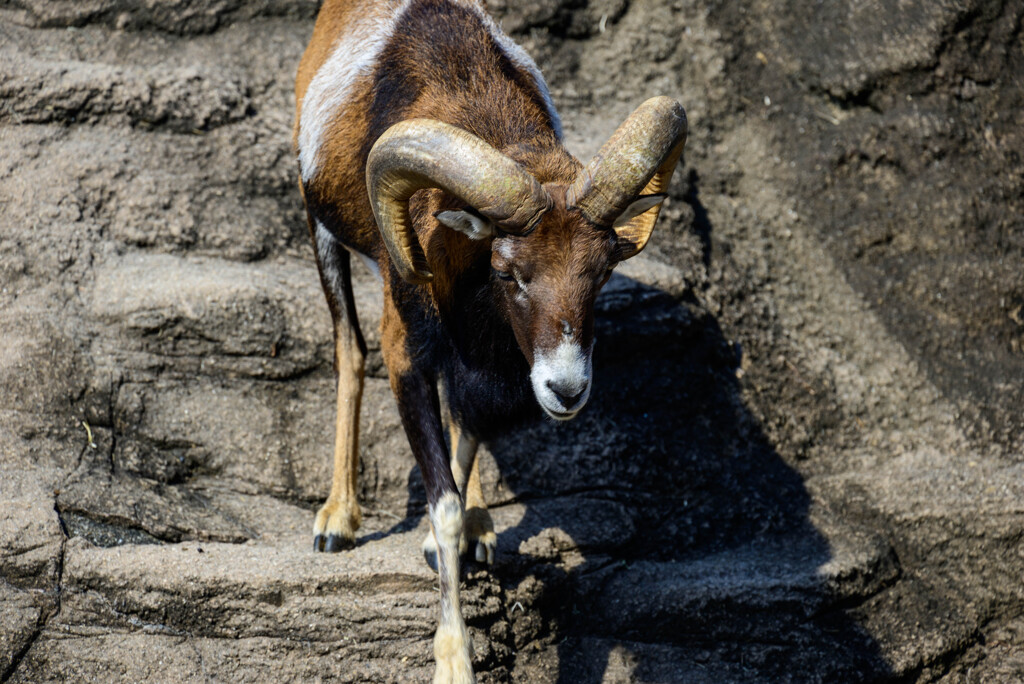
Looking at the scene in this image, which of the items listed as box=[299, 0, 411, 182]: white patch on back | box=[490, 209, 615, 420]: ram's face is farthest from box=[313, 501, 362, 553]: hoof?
box=[299, 0, 411, 182]: white patch on back

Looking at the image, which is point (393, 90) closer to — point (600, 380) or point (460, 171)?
point (460, 171)

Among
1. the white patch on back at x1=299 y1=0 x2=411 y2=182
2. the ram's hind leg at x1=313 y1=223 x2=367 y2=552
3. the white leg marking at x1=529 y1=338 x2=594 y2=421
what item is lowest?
the ram's hind leg at x1=313 y1=223 x2=367 y2=552

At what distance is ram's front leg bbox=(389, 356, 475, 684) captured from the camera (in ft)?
15.2

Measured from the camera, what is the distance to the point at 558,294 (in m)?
4.21

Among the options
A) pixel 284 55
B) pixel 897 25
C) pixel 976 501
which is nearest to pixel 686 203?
pixel 897 25

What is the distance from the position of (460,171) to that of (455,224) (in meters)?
0.32

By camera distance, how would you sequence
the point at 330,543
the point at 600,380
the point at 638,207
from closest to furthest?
the point at 638,207 < the point at 330,543 < the point at 600,380

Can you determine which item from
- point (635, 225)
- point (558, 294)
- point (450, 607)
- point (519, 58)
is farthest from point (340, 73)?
point (450, 607)

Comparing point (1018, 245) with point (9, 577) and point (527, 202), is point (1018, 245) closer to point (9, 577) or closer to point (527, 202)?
point (527, 202)

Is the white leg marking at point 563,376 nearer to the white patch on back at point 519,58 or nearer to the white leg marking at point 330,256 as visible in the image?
the white patch on back at point 519,58

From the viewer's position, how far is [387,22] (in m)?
5.80

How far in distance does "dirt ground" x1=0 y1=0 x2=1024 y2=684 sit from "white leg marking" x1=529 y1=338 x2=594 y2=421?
5.16 ft

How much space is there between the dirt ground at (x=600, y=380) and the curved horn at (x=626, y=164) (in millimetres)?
2348

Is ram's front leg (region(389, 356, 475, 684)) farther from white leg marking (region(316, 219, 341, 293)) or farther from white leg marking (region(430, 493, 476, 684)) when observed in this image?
white leg marking (region(316, 219, 341, 293))
